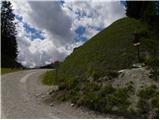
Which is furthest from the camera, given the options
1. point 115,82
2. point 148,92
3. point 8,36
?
point 8,36

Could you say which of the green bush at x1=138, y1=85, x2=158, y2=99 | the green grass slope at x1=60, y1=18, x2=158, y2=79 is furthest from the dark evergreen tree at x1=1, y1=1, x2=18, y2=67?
the green bush at x1=138, y1=85, x2=158, y2=99

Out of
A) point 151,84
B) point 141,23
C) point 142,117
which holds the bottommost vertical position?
point 142,117

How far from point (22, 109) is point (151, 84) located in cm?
679

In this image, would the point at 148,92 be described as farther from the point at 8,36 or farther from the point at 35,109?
the point at 8,36

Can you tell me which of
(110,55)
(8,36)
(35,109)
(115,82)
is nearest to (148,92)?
(115,82)

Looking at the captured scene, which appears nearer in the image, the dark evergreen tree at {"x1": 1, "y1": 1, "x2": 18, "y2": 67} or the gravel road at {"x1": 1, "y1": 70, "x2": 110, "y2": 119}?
the gravel road at {"x1": 1, "y1": 70, "x2": 110, "y2": 119}

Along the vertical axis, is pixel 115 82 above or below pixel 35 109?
above

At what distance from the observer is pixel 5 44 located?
282ft

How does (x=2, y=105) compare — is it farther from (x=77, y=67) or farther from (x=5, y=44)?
(x=5, y=44)

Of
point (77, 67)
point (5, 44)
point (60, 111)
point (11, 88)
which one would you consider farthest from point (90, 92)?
point (5, 44)

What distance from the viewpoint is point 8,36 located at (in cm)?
8850

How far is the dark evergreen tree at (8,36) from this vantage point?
85.0 metres

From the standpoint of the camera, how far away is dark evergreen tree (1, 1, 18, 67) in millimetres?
84975

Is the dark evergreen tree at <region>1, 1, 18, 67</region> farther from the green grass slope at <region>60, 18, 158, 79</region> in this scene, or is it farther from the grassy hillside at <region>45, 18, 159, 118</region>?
the grassy hillside at <region>45, 18, 159, 118</region>
